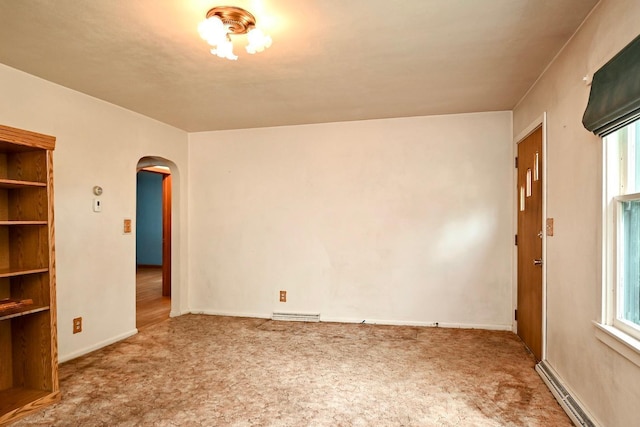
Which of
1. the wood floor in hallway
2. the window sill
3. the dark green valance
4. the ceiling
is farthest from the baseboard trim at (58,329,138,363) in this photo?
the dark green valance

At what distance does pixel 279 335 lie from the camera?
12.4 feet

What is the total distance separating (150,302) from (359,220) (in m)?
3.43

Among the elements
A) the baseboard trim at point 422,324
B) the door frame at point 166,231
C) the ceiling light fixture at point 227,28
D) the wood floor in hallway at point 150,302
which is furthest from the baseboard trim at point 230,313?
the ceiling light fixture at point 227,28

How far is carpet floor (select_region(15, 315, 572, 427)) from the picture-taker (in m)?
2.22

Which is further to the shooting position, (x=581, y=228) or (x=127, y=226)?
(x=127, y=226)

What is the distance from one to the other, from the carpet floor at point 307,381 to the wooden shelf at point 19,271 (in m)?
0.90

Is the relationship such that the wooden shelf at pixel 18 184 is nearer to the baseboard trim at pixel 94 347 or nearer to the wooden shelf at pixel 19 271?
the wooden shelf at pixel 19 271

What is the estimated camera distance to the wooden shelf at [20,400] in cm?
219

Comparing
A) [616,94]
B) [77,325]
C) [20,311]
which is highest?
[616,94]

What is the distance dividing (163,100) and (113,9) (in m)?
1.54

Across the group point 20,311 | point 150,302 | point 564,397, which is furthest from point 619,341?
point 150,302

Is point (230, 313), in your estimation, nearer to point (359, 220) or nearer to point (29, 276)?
point (359, 220)

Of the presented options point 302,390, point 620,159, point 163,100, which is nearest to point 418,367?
point 302,390

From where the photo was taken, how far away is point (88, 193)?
3.29 meters
